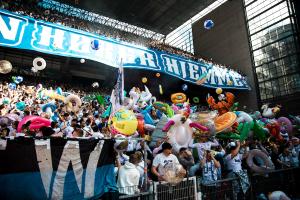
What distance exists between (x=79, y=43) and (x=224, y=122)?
8216 millimetres

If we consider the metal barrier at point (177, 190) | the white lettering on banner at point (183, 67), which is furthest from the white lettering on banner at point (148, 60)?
the metal barrier at point (177, 190)

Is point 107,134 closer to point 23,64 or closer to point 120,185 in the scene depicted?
point 120,185

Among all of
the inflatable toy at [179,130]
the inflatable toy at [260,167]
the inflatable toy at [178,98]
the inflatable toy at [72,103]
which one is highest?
the inflatable toy at [72,103]

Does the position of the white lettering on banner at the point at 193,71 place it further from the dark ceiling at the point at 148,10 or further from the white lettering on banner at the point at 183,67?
the dark ceiling at the point at 148,10

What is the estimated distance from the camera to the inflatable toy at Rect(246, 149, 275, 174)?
5250 millimetres

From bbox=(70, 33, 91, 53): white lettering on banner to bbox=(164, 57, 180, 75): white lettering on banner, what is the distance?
5.24m

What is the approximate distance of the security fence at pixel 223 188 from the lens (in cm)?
365

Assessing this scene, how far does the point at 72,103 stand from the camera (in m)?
9.12

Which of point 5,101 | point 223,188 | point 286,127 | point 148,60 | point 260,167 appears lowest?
point 223,188

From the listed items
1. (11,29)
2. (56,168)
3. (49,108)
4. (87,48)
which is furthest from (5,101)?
(56,168)

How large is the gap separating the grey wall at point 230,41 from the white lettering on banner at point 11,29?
687 inches

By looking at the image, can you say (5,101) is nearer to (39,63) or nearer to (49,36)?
(49,36)

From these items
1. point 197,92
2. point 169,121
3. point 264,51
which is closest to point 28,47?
point 169,121

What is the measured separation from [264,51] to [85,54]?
15417 millimetres
